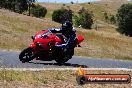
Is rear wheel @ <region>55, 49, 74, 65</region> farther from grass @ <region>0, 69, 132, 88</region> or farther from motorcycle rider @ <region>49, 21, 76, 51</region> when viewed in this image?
grass @ <region>0, 69, 132, 88</region>

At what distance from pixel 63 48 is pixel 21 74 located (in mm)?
4947

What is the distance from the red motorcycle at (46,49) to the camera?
59.5 feet

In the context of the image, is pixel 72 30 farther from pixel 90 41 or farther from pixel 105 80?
pixel 90 41

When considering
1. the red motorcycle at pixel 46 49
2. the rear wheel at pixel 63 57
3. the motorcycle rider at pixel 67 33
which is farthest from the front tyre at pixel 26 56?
the motorcycle rider at pixel 67 33

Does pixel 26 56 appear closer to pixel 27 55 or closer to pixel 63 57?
pixel 27 55

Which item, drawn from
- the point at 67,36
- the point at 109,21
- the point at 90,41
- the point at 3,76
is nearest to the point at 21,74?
the point at 3,76

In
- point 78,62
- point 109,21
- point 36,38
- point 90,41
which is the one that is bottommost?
point 109,21

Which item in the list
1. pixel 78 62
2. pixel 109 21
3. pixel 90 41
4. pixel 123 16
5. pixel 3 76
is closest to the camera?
pixel 3 76

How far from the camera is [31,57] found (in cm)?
1825

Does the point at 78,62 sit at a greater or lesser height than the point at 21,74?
lesser

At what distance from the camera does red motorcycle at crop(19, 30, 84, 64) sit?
18125mm

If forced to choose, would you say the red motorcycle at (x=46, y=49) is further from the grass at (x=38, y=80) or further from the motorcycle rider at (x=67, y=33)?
the grass at (x=38, y=80)

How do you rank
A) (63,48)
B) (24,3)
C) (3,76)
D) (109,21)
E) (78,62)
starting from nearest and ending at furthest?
(3,76) → (63,48) → (78,62) → (24,3) → (109,21)

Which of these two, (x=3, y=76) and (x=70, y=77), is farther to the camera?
(x=70, y=77)
